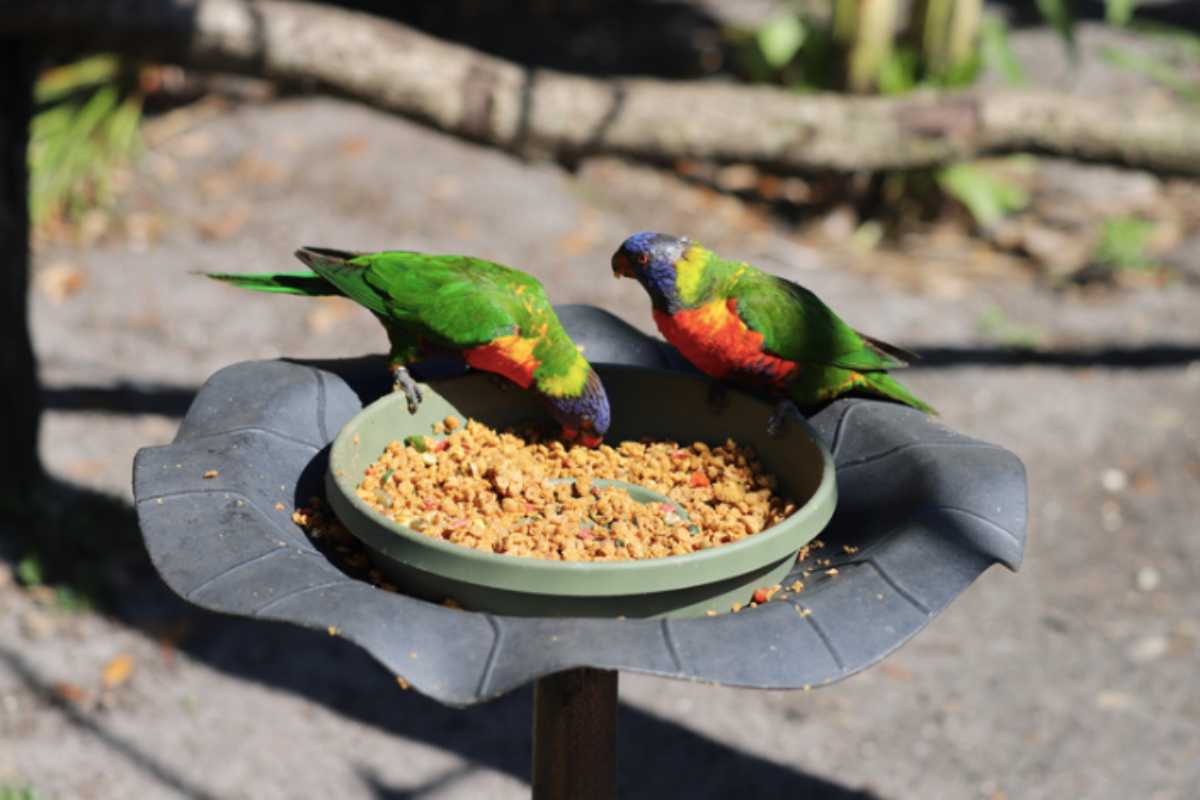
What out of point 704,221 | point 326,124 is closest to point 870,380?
point 704,221

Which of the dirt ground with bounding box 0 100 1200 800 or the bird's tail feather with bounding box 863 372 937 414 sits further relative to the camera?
the dirt ground with bounding box 0 100 1200 800

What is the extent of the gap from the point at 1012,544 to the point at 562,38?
6.38 m

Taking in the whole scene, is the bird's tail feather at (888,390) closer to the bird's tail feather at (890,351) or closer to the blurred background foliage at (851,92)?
the bird's tail feather at (890,351)

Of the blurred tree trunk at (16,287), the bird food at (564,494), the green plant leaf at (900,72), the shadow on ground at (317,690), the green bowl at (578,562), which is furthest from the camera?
the green plant leaf at (900,72)

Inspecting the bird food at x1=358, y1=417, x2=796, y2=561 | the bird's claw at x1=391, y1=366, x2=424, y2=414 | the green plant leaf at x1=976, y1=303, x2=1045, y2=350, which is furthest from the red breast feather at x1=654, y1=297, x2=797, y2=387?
the green plant leaf at x1=976, y1=303, x2=1045, y2=350

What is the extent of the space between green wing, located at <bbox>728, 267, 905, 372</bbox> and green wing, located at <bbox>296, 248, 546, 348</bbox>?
12.5 inches

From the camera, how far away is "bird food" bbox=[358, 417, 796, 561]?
1601mm

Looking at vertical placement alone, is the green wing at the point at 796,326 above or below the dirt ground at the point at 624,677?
above

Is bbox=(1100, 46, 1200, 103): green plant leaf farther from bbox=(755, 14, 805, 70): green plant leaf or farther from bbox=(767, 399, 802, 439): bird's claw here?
bbox=(767, 399, 802, 439): bird's claw

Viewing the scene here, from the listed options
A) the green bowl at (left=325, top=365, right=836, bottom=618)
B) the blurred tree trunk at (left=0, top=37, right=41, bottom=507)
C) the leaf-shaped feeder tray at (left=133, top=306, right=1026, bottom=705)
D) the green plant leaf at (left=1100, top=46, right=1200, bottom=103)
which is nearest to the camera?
the leaf-shaped feeder tray at (left=133, top=306, right=1026, bottom=705)

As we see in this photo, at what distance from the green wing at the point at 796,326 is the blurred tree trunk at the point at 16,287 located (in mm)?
2087

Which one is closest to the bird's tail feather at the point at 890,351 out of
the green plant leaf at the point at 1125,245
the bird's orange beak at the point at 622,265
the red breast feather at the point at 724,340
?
the red breast feather at the point at 724,340

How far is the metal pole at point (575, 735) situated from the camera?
1.70m

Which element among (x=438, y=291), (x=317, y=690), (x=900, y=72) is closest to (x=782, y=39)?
(x=900, y=72)
